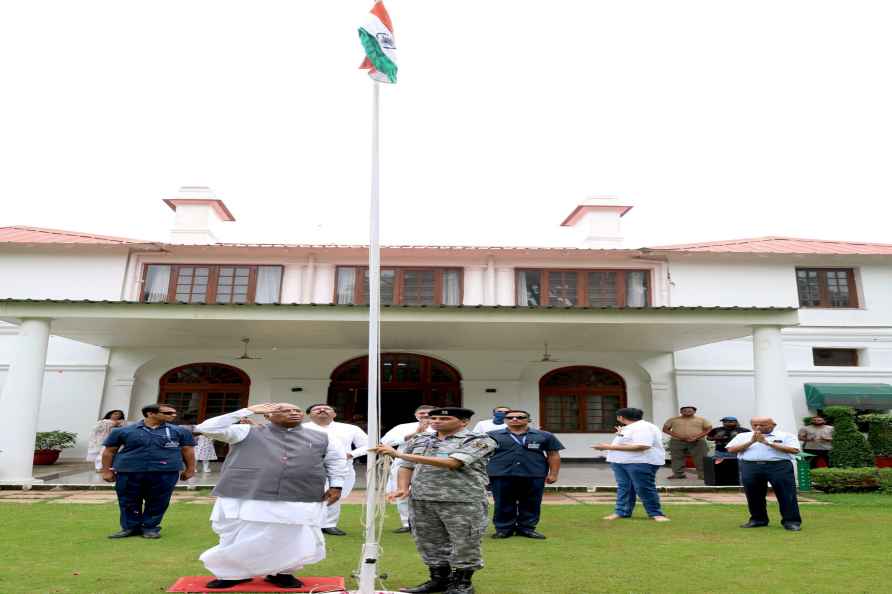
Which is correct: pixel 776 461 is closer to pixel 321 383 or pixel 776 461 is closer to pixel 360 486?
pixel 360 486

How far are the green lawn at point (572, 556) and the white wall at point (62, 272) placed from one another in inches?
336

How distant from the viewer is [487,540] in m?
7.16

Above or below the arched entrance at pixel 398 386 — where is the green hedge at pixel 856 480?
below

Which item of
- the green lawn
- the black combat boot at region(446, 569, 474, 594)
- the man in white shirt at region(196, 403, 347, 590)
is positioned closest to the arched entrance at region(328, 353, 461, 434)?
the green lawn

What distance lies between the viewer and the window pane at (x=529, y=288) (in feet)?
54.5

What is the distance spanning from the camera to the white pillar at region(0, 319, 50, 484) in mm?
11163

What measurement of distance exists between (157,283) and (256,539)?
1333 centimetres

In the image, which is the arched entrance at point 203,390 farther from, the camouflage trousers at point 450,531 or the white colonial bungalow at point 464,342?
the camouflage trousers at point 450,531

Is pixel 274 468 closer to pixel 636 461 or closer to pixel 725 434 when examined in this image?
pixel 636 461

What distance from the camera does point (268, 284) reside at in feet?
54.5

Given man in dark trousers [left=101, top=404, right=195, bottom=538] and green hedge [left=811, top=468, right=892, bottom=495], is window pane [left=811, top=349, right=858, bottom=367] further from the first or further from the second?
man in dark trousers [left=101, top=404, right=195, bottom=538]

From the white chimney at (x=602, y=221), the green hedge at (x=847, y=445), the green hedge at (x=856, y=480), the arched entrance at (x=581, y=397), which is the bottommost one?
the green hedge at (x=856, y=480)

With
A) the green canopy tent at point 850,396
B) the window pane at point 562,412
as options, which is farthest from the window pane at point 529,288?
the green canopy tent at point 850,396

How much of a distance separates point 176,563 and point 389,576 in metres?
1.94
